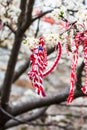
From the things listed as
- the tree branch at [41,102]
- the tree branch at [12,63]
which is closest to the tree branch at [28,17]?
the tree branch at [12,63]

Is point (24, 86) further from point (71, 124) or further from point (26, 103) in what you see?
point (26, 103)

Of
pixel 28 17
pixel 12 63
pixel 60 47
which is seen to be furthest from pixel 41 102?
pixel 60 47

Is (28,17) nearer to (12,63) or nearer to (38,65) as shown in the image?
(12,63)

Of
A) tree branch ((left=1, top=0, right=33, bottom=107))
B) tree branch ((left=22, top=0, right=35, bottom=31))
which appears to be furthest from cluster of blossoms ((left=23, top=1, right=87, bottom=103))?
tree branch ((left=1, top=0, right=33, bottom=107))

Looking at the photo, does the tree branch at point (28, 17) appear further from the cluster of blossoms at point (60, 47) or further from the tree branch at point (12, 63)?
the cluster of blossoms at point (60, 47)

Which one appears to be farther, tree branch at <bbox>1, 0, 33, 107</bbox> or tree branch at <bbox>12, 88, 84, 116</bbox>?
tree branch at <bbox>12, 88, 84, 116</bbox>

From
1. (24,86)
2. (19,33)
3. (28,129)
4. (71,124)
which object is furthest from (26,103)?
(24,86)

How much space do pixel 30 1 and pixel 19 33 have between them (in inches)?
26.4

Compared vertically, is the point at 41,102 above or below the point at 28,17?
below

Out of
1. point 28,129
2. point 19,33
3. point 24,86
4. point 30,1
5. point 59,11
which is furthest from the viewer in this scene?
point 24,86

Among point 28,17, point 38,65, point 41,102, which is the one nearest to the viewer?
point 38,65

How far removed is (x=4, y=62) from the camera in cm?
1234

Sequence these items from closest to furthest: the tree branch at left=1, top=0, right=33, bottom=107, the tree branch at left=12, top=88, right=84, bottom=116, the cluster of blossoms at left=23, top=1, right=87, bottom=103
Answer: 1. the cluster of blossoms at left=23, top=1, right=87, bottom=103
2. the tree branch at left=1, top=0, right=33, bottom=107
3. the tree branch at left=12, top=88, right=84, bottom=116

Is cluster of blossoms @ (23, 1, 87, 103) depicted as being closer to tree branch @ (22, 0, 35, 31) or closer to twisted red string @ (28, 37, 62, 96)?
twisted red string @ (28, 37, 62, 96)
